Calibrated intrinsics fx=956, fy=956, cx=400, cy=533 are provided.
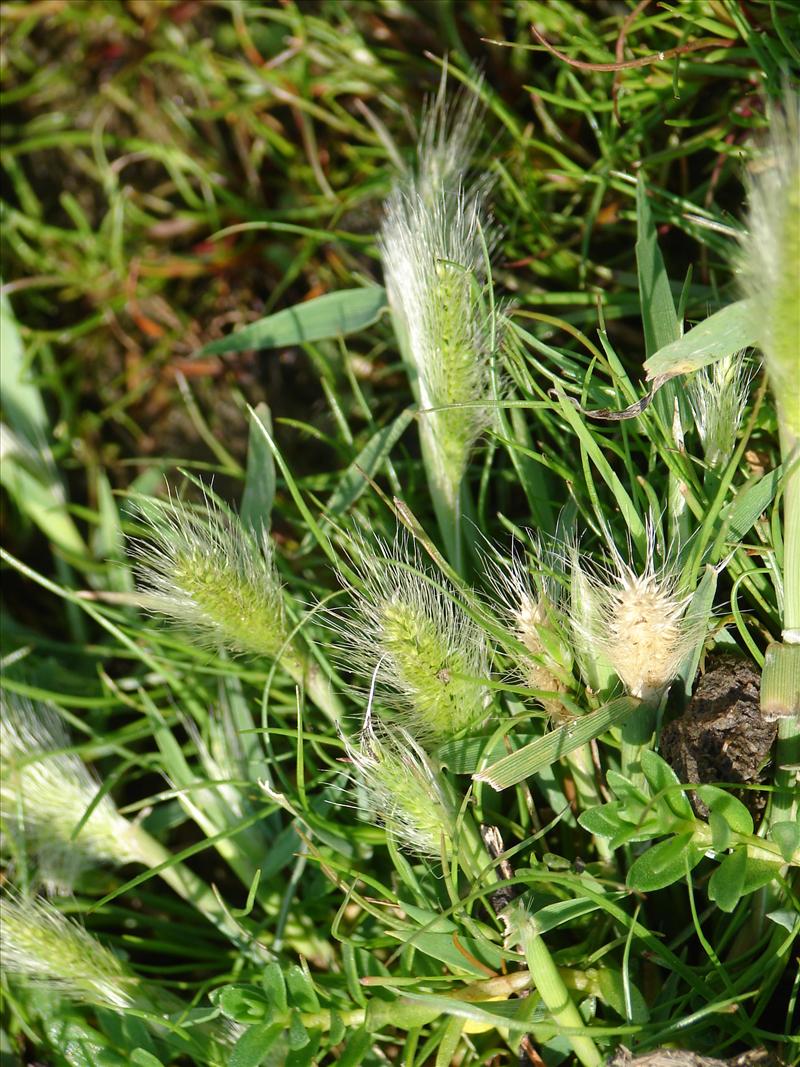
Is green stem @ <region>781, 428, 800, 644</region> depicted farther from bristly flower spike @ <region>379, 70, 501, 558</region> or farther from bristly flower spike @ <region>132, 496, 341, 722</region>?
bristly flower spike @ <region>132, 496, 341, 722</region>

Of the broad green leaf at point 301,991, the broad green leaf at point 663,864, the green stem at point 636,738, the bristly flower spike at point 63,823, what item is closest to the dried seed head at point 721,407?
the green stem at point 636,738

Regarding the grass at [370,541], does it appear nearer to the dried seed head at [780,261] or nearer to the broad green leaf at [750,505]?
the broad green leaf at [750,505]

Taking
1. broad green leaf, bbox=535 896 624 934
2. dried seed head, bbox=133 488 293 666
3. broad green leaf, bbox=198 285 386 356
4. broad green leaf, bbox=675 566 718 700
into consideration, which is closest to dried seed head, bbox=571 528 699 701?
broad green leaf, bbox=675 566 718 700

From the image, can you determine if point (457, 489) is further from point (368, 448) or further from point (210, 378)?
point (210, 378)

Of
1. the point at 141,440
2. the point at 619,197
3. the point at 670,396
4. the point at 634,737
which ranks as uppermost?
the point at 619,197

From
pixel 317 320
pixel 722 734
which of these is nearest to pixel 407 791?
pixel 722 734

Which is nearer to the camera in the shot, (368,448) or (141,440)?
(368,448)

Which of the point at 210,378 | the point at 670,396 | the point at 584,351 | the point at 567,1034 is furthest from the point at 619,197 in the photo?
the point at 567,1034

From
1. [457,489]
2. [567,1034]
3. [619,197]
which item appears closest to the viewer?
[567,1034]
